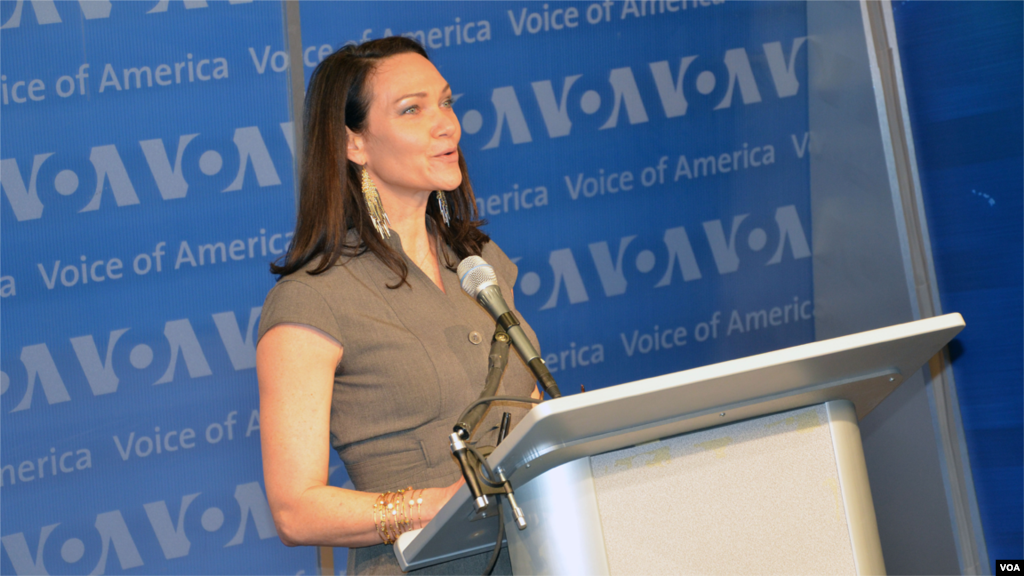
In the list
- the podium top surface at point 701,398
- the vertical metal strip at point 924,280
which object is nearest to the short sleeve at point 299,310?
the podium top surface at point 701,398

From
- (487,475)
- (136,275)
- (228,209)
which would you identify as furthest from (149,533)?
(487,475)

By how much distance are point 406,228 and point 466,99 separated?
1228 millimetres

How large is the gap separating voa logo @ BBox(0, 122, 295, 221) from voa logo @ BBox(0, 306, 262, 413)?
1.22 ft

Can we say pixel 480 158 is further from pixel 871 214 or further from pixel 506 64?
pixel 871 214

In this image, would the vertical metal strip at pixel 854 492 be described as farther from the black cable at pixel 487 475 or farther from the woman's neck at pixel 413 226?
the woman's neck at pixel 413 226

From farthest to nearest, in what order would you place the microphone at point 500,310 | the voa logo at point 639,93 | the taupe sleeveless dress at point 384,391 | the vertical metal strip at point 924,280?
1. the voa logo at point 639,93
2. the vertical metal strip at point 924,280
3. the taupe sleeveless dress at point 384,391
4. the microphone at point 500,310

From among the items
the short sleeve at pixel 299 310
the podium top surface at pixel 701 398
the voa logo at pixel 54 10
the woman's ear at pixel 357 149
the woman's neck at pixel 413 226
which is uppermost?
the voa logo at pixel 54 10

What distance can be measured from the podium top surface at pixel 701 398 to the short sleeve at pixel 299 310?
529 millimetres

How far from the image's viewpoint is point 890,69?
286 cm

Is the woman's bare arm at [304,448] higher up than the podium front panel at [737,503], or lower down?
higher up

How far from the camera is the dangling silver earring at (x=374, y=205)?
66.1 inches

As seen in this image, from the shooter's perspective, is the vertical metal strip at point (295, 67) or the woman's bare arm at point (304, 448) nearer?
the woman's bare arm at point (304, 448)

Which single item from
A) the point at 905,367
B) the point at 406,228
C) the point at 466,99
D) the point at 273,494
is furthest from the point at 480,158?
the point at 905,367

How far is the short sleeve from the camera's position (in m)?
1.42
